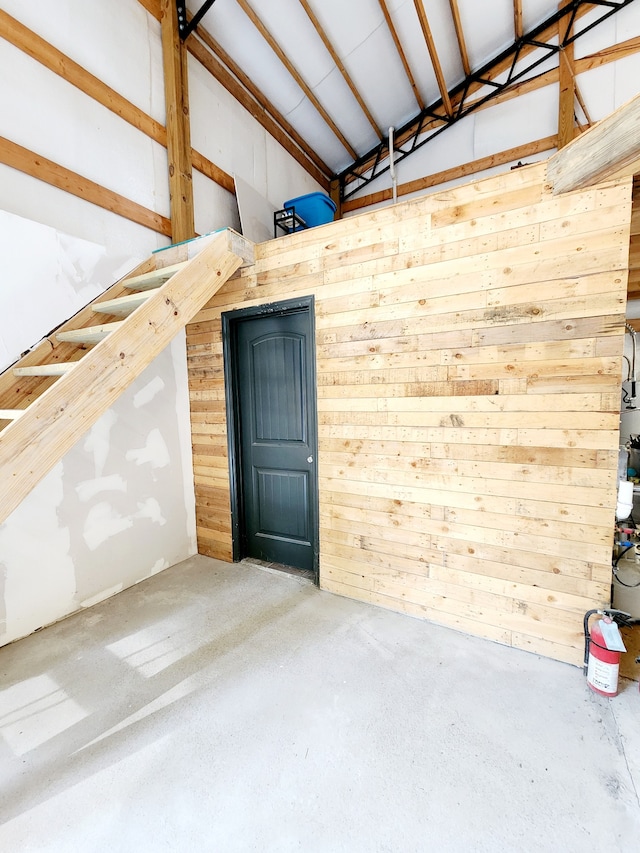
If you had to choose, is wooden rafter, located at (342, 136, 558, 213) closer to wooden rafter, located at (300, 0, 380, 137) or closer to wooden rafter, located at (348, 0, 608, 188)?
wooden rafter, located at (348, 0, 608, 188)

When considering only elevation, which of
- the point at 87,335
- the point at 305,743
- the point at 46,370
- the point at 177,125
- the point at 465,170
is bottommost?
the point at 305,743

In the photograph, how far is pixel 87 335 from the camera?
2037mm

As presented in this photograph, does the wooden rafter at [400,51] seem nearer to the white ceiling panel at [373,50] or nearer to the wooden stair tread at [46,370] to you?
the white ceiling panel at [373,50]

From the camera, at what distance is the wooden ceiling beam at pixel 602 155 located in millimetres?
1465

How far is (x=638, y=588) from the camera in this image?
2.73 metres

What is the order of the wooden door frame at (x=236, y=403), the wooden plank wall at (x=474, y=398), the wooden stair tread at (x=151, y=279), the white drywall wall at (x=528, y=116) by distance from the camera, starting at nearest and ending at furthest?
the wooden plank wall at (x=474, y=398), the wooden stair tread at (x=151, y=279), the wooden door frame at (x=236, y=403), the white drywall wall at (x=528, y=116)

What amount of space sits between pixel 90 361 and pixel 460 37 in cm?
451

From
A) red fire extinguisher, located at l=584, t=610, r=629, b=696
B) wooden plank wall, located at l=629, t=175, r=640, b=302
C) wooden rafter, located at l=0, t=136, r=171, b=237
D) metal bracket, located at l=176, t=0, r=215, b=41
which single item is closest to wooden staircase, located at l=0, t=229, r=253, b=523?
wooden rafter, located at l=0, t=136, r=171, b=237

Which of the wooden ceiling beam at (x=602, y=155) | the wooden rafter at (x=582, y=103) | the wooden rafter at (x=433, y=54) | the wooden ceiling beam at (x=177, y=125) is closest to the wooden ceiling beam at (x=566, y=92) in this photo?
the wooden rafter at (x=582, y=103)

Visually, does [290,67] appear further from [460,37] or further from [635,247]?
[635,247]

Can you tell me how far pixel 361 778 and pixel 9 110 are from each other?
3727mm

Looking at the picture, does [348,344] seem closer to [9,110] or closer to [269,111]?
[9,110]

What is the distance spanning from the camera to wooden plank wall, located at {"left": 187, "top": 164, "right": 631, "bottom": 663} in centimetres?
184

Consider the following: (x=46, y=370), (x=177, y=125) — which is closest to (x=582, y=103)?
(x=177, y=125)
